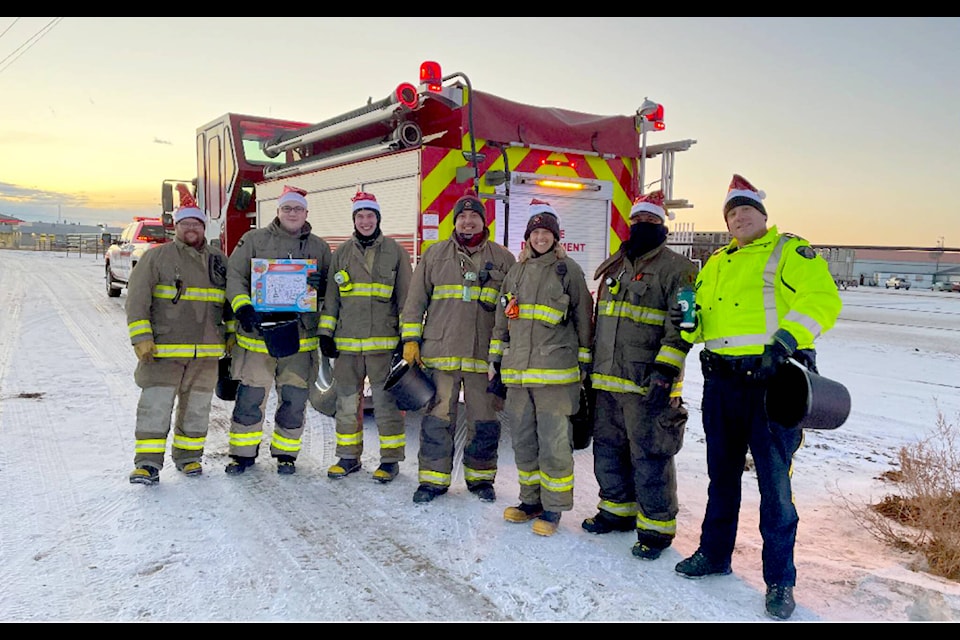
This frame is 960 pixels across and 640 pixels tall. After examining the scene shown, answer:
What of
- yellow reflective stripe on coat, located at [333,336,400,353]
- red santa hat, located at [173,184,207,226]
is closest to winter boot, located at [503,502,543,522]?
yellow reflective stripe on coat, located at [333,336,400,353]

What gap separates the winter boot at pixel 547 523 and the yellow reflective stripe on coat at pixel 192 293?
270cm

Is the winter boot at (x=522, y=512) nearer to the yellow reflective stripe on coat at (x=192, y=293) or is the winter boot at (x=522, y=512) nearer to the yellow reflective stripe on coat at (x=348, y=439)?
the yellow reflective stripe on coat at (x=348, y=439)

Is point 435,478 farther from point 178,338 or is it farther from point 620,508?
point 178,338

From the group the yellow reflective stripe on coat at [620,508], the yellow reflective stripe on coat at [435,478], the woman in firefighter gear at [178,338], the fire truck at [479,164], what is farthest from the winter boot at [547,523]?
the woman in firefighter gear at [178,338]

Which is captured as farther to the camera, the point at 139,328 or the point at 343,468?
the point at 343,468

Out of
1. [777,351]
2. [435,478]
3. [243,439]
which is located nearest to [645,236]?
[777,351]

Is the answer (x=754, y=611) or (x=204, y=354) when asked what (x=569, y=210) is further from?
(x=754, y=611)

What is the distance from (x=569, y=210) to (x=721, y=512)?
3040 mm

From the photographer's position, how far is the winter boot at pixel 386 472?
4.59 metres

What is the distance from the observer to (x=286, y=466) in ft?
15.6

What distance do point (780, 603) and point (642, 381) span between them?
1196mm

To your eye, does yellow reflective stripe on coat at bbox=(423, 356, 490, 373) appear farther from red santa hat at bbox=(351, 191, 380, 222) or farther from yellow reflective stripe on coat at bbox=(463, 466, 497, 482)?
red santa hat at bbox=(351, 191, 380, 222)

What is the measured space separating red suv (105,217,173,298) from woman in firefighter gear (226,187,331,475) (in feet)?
34.7

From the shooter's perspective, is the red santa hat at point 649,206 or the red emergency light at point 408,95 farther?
the red emergency light at point 408,95
